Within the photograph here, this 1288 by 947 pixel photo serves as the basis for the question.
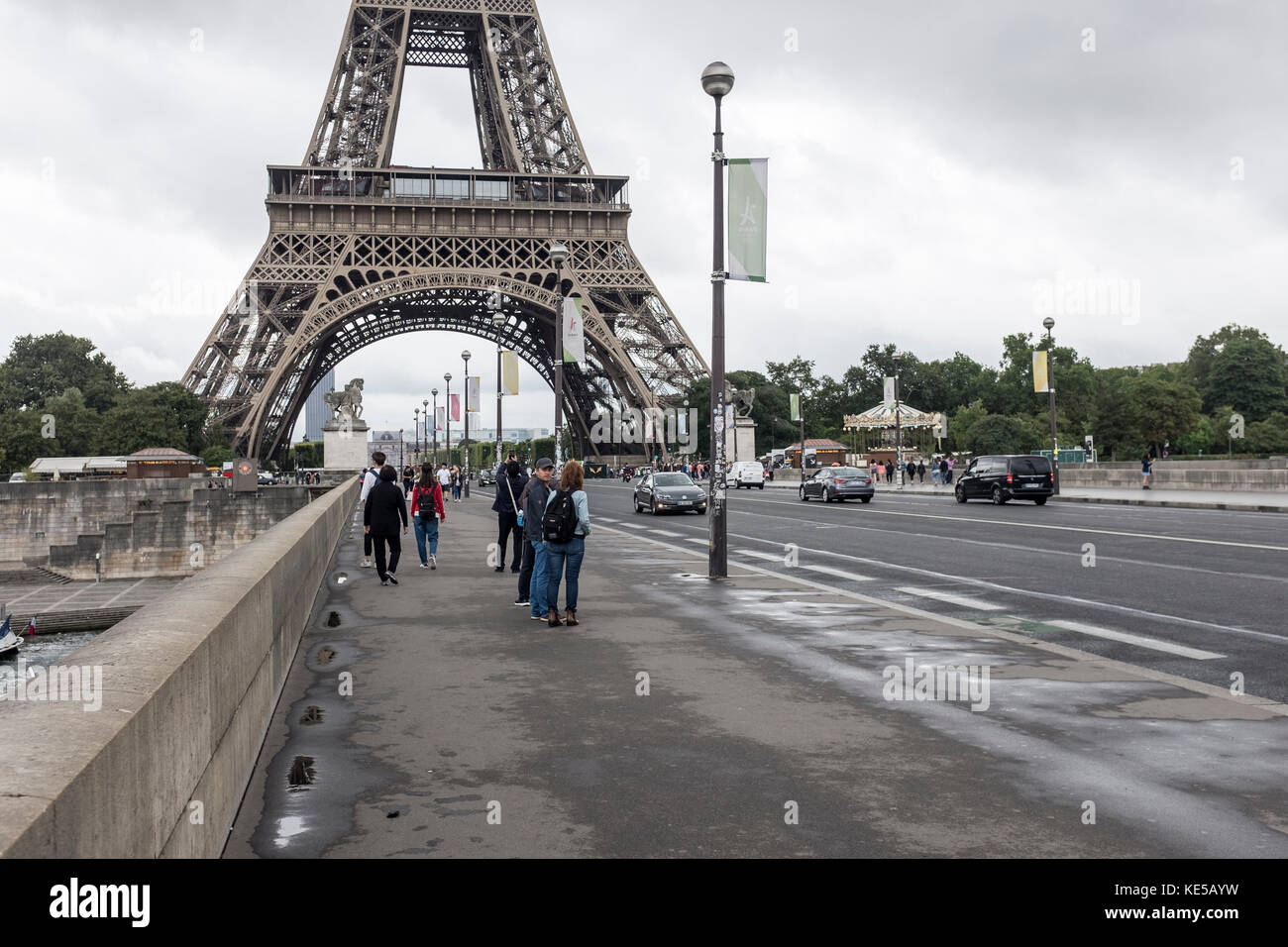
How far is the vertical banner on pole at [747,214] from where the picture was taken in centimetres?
1636

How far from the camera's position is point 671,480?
124 ft

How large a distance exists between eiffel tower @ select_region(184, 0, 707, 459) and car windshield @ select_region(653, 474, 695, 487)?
78.9 feet

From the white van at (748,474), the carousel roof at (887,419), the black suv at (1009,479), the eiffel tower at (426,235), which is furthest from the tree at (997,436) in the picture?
the black suv at (1009,479)

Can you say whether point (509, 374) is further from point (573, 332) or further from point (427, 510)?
point (427, 510)

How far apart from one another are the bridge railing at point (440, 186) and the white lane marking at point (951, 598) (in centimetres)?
5391

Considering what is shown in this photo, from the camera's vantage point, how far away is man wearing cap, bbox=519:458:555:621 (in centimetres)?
1221

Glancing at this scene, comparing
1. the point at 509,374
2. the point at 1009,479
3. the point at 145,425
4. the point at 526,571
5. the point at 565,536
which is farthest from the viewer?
the point at 145,425

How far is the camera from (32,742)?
296 centimetres

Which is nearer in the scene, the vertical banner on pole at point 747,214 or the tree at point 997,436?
the vertical banner on pole at point 747,214

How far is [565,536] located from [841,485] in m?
32.2

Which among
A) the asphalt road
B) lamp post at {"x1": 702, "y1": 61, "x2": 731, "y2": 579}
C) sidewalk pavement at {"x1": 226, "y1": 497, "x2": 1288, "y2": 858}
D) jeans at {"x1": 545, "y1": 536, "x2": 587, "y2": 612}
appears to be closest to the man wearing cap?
jeans at {"x1": 545, "y1": 536, "x2": 587, "y2": 612}

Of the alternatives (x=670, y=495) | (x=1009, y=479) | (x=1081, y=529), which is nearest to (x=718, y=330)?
(x=1081, y=529)

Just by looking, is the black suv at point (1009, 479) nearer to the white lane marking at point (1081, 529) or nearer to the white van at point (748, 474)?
the white lane marking at point (1081, 529)
